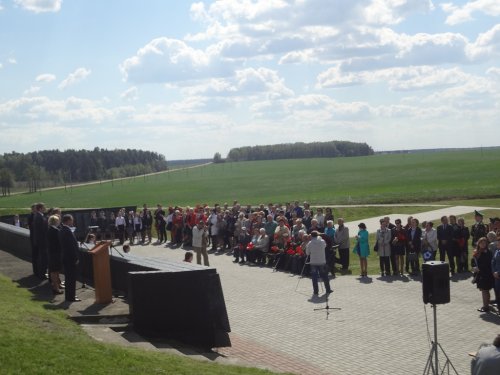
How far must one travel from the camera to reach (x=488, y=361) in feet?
23.7

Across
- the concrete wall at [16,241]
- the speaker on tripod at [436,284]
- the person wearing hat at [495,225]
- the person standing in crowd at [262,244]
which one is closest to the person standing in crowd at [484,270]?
the person wearing hat at [495,225]

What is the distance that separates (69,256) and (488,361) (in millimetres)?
8022

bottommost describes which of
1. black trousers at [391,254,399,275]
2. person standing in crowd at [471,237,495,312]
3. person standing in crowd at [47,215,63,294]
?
black trousers at [391,254,399,275]

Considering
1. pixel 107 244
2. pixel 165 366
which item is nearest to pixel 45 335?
pixel 165 366

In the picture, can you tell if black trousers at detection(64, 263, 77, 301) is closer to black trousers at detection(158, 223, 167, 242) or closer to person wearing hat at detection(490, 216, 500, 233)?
person wearing hat at detection(490, 216, 500, 233)

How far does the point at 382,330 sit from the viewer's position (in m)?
13.3

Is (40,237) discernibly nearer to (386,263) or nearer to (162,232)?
(386,263)

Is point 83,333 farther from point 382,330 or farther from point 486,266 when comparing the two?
point 486,266

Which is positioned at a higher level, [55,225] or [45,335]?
[55,225]

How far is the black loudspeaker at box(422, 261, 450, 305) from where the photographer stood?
420 inches

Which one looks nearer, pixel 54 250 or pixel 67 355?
pixel 67 355

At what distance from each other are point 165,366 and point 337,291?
970 centimetres

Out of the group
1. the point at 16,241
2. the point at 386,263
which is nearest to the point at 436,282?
the point at 386,263

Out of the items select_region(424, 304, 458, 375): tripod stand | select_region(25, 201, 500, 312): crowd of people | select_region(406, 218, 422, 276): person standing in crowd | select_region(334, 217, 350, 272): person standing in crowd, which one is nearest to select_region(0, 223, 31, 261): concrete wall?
select_region(25, 201, 500, 312): crowd of people
